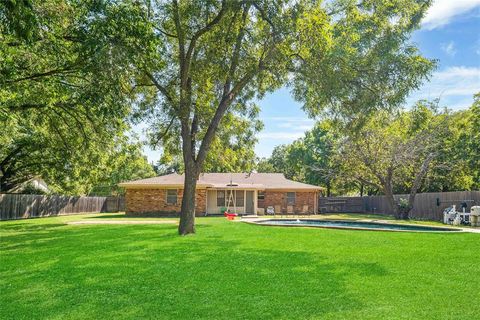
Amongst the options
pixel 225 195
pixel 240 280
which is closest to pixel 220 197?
pixel 225 195

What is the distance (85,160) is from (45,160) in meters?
9.88

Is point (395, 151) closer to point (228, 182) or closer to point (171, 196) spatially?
point (228, 182)

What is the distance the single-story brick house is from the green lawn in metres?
16.3

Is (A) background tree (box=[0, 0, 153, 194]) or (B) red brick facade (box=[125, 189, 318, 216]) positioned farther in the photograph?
(B) red brick facade (box=[125, 189, 318, 216])

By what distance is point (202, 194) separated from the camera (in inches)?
1061

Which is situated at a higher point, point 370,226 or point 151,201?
point 151,201

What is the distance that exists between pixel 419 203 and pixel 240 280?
68.1 ft

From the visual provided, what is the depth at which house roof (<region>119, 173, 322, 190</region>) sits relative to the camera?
87.0 feet

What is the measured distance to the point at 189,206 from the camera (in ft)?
43.0

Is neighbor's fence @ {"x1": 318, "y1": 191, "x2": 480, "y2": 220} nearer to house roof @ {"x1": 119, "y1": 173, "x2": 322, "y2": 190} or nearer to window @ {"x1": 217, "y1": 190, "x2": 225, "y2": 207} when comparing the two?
house roof @ {"x1": 119, "y1": 173, "x2": 322, "y2": 190}

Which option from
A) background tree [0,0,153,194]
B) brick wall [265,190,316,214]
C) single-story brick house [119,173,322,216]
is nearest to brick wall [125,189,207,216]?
single-story brick house [119,173,322,216]

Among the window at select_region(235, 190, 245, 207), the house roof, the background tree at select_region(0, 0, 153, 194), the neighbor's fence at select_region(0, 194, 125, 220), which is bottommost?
the neighbor's fence at select_region(0, 194, 125, 220)

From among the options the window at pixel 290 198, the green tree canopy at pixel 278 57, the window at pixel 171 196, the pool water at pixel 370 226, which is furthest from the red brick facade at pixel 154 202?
the green tree canopy at pixel 278 57

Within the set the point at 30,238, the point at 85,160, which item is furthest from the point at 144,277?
the point at 85,160
